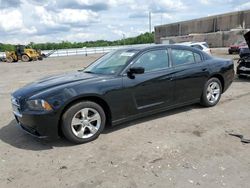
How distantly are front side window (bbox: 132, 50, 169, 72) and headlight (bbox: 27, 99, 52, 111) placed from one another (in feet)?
5.82

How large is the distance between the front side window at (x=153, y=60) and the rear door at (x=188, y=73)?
0.22 metres

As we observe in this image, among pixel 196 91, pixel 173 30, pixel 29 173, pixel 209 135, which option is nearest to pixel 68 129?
pixel 29 173

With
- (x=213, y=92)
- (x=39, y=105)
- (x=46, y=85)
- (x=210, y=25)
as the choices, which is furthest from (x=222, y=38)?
(x=39, y=105)

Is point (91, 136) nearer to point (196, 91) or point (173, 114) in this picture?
point (173, 114)

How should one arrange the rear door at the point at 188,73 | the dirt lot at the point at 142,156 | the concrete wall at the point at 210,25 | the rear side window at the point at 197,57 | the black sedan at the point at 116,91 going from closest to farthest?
the dirt lot at the point at 142,156, the black sedan at the point at 116,91, the rear door at the point at 188,73, the rear side window at the point at 197,57, the concrete wall at the point at 210,25

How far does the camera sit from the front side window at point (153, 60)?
5199 mm

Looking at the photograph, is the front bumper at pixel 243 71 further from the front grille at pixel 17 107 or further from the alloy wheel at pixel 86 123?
the front grille at pixel 17 107

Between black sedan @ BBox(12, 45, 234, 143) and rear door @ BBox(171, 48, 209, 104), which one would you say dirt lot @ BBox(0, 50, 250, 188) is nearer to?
black sedan @ BBox(12, 45, 234, 143)

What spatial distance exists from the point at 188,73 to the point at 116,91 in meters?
1.80

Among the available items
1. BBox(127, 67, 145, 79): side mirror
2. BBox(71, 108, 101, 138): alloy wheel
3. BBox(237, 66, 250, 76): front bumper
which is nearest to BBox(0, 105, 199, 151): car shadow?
BBox(71, 108, 101, 138): alloy wheel

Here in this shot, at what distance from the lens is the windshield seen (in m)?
5.13

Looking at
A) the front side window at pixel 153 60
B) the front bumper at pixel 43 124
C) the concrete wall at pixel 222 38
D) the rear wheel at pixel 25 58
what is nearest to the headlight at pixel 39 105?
the front bumper at pixel 43 124

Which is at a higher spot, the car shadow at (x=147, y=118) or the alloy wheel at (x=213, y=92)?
the alloy wheel at (x=213, y=92)

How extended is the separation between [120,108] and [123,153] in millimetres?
979
